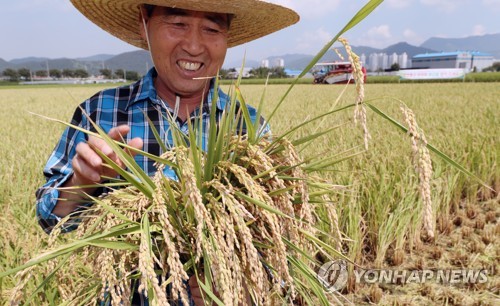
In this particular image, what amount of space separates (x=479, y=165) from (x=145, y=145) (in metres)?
3.20

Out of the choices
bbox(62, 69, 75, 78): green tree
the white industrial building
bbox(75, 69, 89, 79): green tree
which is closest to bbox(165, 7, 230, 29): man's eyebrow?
bbox(75, 69, 89, 79): green tree

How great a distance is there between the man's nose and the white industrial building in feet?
457

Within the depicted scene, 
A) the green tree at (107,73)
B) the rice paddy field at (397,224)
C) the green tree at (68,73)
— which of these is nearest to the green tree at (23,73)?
the green tree at (68,73)

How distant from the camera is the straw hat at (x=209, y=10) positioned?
58.0 inches

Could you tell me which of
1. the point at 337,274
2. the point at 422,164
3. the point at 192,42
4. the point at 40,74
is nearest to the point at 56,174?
the point at 192,42

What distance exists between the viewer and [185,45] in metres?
1.53

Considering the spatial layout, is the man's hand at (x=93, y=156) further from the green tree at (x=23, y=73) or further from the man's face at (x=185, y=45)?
the green tree at (x=23, y=73)

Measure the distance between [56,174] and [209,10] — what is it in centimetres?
84

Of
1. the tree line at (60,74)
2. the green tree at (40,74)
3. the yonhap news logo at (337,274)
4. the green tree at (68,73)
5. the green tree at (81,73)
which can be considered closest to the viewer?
the yonhap news logo at (337,274)

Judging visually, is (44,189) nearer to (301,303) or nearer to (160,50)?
(160,50)

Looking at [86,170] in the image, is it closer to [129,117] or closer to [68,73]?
[129,117]

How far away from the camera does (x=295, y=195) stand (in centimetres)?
99

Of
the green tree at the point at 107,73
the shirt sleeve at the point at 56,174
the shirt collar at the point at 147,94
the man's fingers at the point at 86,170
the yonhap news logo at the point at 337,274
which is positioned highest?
the green tree at the point at 107,73

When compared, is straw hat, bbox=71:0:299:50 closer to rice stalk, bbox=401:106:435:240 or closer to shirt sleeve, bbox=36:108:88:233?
shirt sleeve, bbox=36:108:88:233
